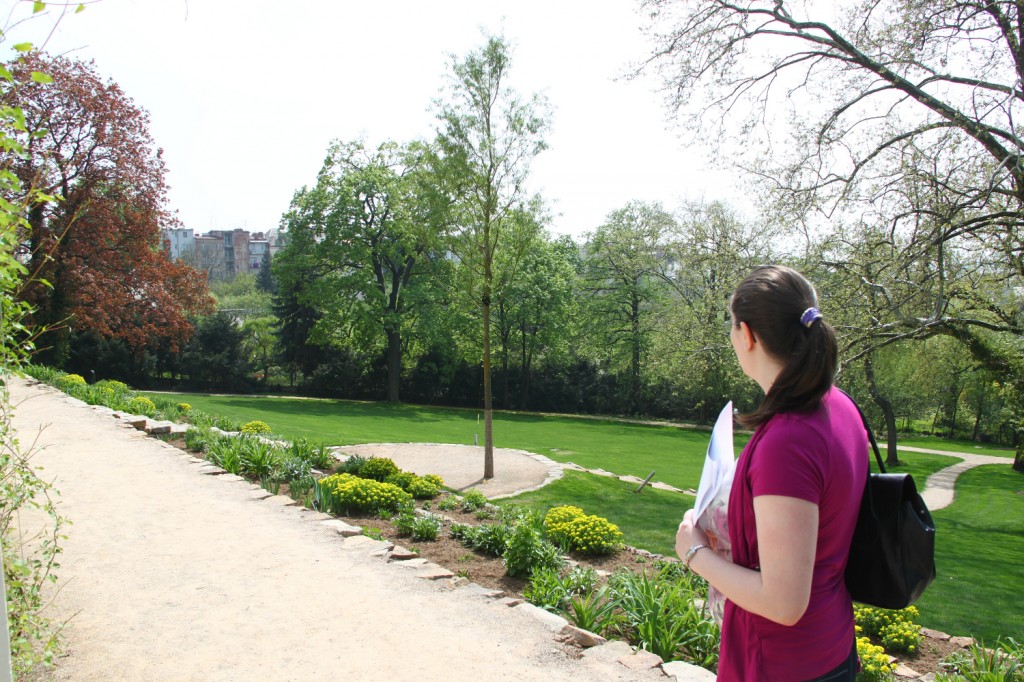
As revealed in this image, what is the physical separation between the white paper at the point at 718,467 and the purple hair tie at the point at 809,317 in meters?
0.27

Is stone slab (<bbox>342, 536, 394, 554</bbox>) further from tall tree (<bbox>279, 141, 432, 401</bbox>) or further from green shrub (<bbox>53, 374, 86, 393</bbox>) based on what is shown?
tall tree (<bbox>279, 141, 432, 401</bbox>)

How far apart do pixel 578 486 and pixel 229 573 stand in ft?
23.7

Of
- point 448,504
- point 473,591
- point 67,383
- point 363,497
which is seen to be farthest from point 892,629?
point 67,383

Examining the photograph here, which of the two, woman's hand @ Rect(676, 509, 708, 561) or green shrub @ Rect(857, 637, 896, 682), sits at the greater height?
woman's hand @ Rect(676, 509, 708, 561)

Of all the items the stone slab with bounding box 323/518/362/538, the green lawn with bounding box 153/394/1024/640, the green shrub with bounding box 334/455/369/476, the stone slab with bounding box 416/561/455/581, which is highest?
the green shrub with bounding box 334/455/369/476

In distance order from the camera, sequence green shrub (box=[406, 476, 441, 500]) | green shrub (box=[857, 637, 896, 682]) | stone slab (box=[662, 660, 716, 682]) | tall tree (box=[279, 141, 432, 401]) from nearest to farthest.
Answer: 1. stone slab (box=[662, 660, 716, 682])
2. green shrub (box=[857, 637, 896, 682])
3. green shrub (box=[406, 476, 441, 500])
4. tall tree (box=[279, 141, 432, 401])

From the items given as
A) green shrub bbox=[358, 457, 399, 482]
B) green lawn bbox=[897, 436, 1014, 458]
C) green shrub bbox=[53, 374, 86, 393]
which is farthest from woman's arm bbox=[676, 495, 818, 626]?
green lawn bbox=[897, 436, 1014, 458]

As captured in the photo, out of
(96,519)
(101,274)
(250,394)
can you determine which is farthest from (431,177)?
(250,394)

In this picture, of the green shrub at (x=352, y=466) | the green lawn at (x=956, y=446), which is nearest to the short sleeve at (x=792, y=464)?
the green shrub at (x=352, y=466)

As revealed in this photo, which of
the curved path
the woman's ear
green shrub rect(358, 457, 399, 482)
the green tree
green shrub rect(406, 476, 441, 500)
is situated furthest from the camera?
the green tree

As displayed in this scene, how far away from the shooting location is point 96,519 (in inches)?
241

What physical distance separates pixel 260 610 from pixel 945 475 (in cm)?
2037

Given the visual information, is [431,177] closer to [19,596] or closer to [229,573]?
[229,573]

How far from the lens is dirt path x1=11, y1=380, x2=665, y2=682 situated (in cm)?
354
